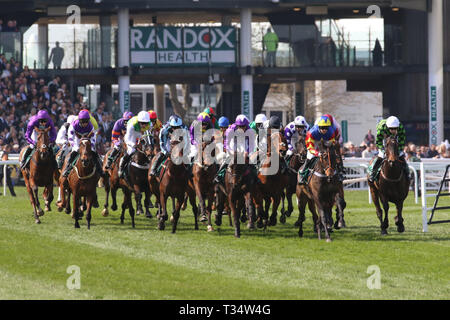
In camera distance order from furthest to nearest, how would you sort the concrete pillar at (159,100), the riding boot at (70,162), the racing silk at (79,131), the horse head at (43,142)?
the concrete pillar at (159,100), the horse head at (43,142), the riding boot at (70,162), the racing silk at (79,131)

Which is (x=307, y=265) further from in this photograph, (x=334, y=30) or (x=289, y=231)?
(x=334, y=30)

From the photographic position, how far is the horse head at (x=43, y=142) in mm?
18453

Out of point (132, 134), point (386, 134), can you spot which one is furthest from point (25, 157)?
point (386, 134)

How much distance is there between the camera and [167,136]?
56.7 ft

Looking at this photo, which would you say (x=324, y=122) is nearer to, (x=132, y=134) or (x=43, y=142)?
(x=132, y=134)

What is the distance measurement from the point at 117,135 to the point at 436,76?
21.7 metres

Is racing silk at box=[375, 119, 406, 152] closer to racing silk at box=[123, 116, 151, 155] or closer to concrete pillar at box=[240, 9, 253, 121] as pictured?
racing silk at box=[123, 116, 151, 155]

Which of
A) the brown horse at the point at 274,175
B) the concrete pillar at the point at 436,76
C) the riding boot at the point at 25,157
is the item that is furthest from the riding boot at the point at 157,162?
the concrete pillar at the point at 436,76

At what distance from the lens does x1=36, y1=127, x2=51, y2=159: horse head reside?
60.5 ft

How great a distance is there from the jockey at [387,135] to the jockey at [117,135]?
5.42 meters

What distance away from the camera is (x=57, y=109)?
108 ft

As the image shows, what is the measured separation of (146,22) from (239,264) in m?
31.5

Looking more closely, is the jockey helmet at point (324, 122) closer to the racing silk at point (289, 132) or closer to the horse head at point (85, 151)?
the racing silk at point (289, 132)
